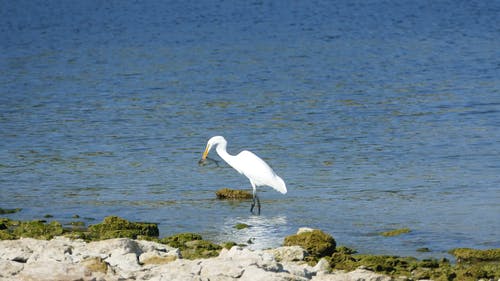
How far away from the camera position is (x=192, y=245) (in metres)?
12.7

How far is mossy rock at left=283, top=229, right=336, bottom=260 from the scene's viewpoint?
12.1m

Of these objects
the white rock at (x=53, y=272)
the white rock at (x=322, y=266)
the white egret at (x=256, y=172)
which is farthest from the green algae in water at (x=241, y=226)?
the white rock at (x=53, y=272)

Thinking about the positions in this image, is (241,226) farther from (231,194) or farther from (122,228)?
(231,194)

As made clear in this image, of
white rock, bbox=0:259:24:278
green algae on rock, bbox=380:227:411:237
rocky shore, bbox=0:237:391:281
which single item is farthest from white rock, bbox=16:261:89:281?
green algae on rock, bbox=380:227:411:237

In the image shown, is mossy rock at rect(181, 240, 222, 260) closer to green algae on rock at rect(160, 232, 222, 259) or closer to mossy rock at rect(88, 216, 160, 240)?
green algae on rock at rect(160, 232, 222, 259)

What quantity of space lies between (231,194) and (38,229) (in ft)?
13.5

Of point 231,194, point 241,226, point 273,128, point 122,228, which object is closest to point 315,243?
point 241,226

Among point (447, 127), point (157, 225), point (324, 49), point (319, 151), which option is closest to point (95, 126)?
point (319, 151)

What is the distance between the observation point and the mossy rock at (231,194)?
54.9 ft

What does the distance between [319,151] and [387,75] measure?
41.0ft

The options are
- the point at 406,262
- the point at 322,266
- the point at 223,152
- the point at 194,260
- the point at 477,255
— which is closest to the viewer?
the point at 194,260

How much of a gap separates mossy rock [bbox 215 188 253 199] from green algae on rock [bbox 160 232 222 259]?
319 centimetres

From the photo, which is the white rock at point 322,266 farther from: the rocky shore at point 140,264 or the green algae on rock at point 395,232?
the green algae on rock at point 395,232

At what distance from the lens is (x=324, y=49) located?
135 feet
